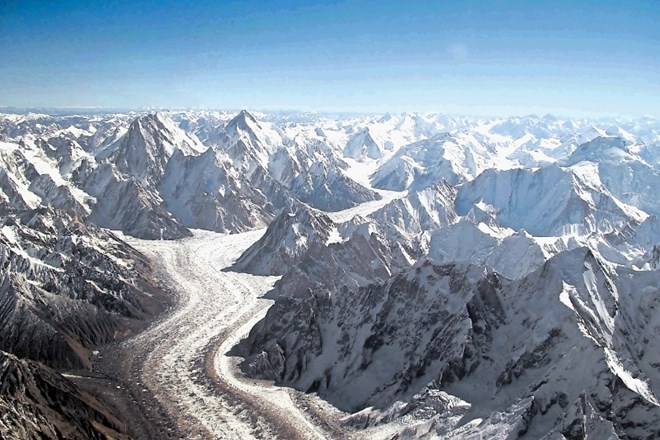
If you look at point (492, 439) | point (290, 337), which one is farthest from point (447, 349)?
point (290, 337)

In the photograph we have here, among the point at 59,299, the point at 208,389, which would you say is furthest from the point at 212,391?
the point at 59,299

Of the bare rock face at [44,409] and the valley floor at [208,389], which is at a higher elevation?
the bare rock face at [44,409]

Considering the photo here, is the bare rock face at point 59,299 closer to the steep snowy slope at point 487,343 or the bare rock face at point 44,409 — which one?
the bare rock face at point 44,409

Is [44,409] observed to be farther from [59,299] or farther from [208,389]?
[59,299]

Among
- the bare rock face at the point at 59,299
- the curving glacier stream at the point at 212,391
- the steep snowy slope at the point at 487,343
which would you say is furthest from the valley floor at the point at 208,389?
the bare rock face at the point at 59,299

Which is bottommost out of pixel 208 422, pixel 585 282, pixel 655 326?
pixel 208 422

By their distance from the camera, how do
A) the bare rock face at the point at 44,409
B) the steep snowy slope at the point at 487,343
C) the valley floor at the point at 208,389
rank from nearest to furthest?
the bare rock face at the point at 44,409 → the steep snowy slope at the point at 487,343 → the valley floor at the point at 208,389

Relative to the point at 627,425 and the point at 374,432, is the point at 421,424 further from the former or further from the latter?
the point at 627,425

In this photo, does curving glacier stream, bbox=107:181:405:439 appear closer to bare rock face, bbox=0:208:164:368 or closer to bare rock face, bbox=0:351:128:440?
bare rock face, bbox=0:208:164:368

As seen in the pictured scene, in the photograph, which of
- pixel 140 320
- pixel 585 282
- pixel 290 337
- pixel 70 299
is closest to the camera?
pixel 585 282
